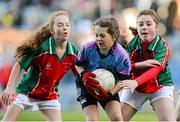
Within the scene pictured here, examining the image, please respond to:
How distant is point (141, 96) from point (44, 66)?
49.6 inches

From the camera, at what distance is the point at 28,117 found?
13.8 m

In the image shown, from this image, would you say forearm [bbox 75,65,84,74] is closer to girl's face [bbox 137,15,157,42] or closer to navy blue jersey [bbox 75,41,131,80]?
navy blue jersey [bbox 75,41,131,80]

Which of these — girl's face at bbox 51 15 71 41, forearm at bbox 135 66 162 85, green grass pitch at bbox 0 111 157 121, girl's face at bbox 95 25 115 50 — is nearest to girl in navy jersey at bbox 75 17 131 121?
girl's face at bbox 95 25 115 50

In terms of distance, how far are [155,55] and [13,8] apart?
358 inches

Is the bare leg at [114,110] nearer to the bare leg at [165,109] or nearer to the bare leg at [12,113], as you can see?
the bare leg at [165,109]

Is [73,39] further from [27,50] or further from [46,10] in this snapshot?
[27,50]

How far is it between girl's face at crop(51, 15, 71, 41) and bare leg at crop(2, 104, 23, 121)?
95cm

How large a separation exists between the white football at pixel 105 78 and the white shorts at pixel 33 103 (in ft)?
2.77

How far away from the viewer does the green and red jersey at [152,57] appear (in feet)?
28.1

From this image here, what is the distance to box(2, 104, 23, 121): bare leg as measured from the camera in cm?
833

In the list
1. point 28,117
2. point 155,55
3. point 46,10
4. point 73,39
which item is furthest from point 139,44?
point 46,10

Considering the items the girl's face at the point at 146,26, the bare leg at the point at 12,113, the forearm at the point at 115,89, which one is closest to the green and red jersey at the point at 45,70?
the bare leg at the point at 12,113

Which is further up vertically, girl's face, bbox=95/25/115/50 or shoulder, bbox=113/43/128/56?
girl's face, bbox=95/25/115/50

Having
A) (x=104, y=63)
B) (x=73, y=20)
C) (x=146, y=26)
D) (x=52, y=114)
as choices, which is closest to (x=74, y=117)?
(x=73, y=20)
